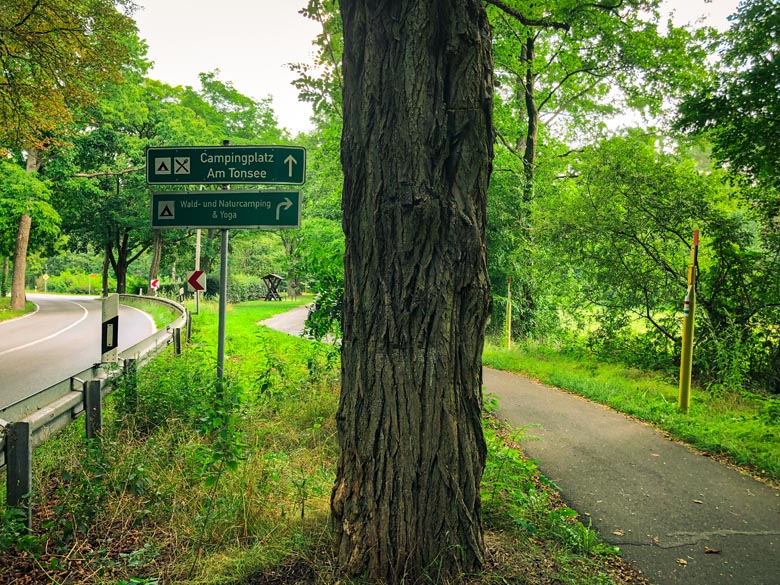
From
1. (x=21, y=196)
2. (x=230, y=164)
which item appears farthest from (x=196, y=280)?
(x=230, y=164)

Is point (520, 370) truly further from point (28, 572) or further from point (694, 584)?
point (28, 572)

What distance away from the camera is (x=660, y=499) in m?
4.54

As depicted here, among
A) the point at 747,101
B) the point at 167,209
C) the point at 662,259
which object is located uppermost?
the point at 747,101

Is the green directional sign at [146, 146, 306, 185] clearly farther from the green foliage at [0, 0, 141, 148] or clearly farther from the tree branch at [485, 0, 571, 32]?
the green foliage at [0, 0, 141, 148]

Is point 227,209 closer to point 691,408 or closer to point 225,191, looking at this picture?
point 225,191

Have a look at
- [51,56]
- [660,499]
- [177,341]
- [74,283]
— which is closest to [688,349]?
[660,499]

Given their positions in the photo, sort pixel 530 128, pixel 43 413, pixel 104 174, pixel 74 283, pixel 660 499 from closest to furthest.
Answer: pixel 43 413
pixel 660 499
pixel 530 128
pixel 104 174
pixel 74 283

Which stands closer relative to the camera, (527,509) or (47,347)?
(527,509)

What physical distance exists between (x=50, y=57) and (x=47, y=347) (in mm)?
6945

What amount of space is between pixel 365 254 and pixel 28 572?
8.80 feet

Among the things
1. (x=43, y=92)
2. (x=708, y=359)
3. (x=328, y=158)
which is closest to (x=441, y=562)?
(x=708, y=359)

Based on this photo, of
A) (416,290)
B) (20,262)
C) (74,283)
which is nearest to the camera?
(416,290)

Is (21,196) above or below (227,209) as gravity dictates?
above

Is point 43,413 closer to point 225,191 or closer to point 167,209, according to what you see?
point 167,209
